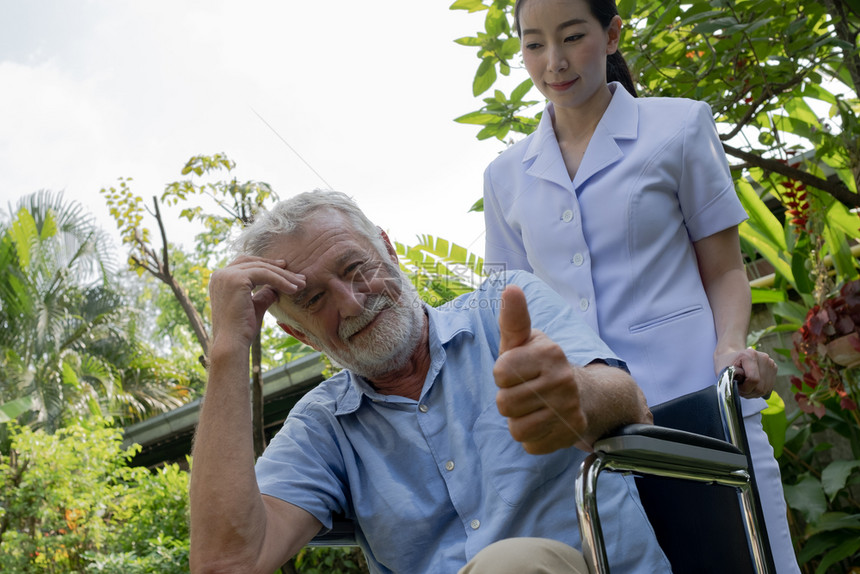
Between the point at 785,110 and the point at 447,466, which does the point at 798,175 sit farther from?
the point at 447,466

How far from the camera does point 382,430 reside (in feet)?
5.47

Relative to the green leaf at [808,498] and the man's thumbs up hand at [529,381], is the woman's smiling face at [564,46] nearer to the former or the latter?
the man's thumbs up hand at [529,381]

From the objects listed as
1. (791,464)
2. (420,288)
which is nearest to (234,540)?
(420,288)

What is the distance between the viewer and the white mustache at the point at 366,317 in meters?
1.72

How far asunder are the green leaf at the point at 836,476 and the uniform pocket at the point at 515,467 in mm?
2156

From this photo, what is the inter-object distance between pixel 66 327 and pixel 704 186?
656 inches

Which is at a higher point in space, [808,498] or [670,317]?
[670,317]

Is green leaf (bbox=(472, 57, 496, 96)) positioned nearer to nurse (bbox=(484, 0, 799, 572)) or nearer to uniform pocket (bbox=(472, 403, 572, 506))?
nurse (bbox=(484, 0, 799, 572))

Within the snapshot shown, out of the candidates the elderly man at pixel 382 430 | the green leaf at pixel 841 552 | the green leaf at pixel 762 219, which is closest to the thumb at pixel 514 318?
the elderly man at pixel 382 430

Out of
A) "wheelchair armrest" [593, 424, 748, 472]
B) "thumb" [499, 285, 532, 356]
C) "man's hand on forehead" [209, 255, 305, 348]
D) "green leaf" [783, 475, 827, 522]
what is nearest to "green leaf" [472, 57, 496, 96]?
"man's hand on forehead" [209, 255, 305, 348]

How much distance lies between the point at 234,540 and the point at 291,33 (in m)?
0.95

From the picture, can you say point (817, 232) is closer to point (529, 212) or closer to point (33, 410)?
point (529, 212)

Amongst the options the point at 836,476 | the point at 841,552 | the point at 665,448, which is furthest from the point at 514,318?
the point at 841,552

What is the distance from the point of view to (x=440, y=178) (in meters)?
1.64
